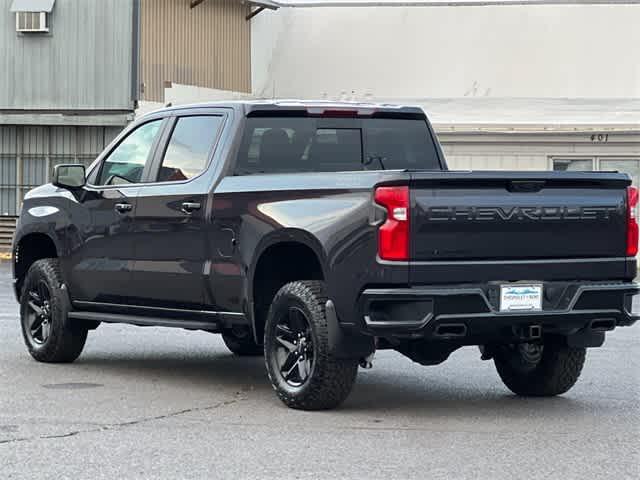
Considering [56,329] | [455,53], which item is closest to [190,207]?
[56,329]

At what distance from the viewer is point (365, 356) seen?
29.3 feet

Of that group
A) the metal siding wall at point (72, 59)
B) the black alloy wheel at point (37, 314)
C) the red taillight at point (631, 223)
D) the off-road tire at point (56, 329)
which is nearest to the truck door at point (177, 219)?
the off-road tire at point (56, 329)

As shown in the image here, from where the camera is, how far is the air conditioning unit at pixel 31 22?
3272cm

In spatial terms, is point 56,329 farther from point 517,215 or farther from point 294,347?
point 517,215

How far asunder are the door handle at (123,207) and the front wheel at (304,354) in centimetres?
180

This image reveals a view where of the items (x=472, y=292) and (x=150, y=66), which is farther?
(x=150, y=66)

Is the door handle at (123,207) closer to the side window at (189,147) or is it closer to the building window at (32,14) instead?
the side window at (189,147)

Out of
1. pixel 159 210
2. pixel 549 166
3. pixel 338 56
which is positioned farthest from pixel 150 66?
pixel 159 210

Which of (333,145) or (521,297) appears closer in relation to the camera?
(521,297)

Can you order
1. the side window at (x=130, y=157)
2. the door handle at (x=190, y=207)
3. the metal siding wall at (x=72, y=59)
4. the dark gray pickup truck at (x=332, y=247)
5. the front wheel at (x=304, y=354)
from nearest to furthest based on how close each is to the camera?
the dark gray pickup truck at (x=332, y=247)
the front wheel at (x=304, y=354)
the door handle at (x=190, y=207)
the side window at (x=130, y=157)
the metal siding wall at (x=72, y=59)

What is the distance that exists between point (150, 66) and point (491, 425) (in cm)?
2474

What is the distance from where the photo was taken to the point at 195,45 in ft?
111

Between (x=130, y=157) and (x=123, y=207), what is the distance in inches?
21.3

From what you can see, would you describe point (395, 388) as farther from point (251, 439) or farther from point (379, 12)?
point (379, 12)
